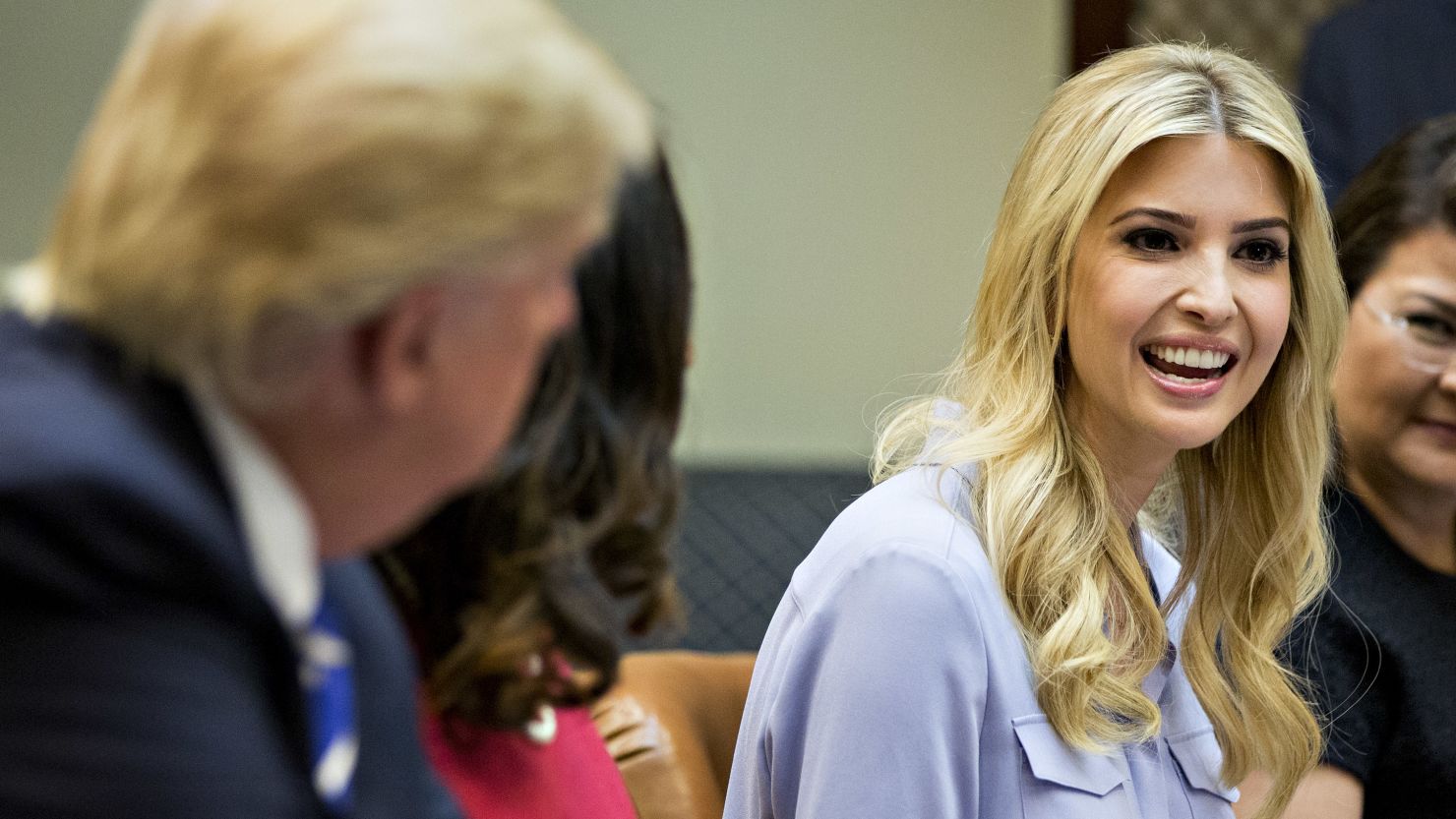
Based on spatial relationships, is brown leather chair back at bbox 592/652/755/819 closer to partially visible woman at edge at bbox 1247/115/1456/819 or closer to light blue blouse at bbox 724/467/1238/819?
light blue blouse at bbox 724/467/1238/819

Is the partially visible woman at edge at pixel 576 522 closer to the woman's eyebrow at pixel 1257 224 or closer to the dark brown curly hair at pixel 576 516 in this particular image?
the dark brown curly hair at pixel 576 516

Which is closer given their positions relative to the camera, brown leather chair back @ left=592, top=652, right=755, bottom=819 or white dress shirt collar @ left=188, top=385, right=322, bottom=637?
white dress shirt collar @ left=188, top=385, right=322, bottom=637

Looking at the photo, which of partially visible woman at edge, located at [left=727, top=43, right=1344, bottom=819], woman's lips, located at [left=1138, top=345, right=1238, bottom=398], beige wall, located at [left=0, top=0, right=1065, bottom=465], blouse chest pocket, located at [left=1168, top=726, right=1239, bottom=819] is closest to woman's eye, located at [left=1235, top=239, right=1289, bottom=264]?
partially visible woman at edge, located at [left=727, top=43, right=1344, bottom=819]

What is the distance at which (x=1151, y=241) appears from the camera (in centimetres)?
139

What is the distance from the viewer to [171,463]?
22.0 inches

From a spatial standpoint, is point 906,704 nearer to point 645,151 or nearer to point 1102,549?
point 1102,549

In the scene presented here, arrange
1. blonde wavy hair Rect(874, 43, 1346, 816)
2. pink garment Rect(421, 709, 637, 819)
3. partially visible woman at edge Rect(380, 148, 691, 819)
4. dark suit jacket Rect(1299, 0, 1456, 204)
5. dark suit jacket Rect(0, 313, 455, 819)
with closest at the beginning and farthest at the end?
dark suit jacket Rect(0, 313, 455, 819)
partially visible woman at edge Rect(380, 148, 691, 819)
pink garment Rect(421, 709, 637, 819)
blonde wavy hair Rect(874, 43, 1346, 816)
dark suit jacket Rect(1299, 0, 1456, 204)

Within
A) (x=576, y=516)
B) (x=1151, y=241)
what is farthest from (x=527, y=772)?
(x=1151, y=241)

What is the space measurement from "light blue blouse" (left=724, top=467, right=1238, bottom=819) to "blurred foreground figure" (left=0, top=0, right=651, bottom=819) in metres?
0.68

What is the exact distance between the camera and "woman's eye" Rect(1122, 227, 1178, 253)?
1.39m

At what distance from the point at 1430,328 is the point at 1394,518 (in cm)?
24

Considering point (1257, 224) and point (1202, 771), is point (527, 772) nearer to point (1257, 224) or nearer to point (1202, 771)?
point (1202, 771)

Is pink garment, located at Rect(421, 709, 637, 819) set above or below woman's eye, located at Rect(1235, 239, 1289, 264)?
below

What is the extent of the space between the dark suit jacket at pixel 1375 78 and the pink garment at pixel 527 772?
193 cm
